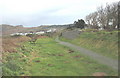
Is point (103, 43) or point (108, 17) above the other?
point (108, 17)

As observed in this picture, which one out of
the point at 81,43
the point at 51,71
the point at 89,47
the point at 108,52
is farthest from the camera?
the point at 81,43

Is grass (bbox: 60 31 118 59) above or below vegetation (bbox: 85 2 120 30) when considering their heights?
below

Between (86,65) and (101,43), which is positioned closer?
(86,65)

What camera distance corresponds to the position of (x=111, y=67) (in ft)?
5.01

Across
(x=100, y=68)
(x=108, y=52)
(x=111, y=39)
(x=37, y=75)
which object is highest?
(x=111, y=39)

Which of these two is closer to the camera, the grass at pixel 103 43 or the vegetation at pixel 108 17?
the grass at pixel 103 43

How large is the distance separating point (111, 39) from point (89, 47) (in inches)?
17.2

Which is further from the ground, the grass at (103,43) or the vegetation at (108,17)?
the vegetation at (108,17)

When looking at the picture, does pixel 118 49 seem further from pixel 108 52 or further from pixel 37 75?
pixel 37 75

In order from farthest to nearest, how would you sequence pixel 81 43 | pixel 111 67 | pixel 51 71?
pixel 81 43 < pixel 51 71 < pixel 111 67

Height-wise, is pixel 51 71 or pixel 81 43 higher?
pixel 81 43

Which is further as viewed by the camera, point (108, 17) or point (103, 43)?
point (108, 17)

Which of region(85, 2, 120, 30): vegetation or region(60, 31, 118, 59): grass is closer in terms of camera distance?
region(60, 31, 118, 59): grass

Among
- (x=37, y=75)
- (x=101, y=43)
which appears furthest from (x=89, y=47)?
(x=37, y=75)
